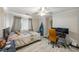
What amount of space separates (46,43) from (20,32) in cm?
47

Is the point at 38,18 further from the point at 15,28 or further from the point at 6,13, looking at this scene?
the point at 6,13

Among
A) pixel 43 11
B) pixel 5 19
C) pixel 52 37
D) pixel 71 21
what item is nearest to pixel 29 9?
pixel 43 11

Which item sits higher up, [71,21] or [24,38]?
[71,21]

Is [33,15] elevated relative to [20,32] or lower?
elevated

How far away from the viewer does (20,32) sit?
163cm

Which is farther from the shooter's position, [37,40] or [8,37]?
[37,40]

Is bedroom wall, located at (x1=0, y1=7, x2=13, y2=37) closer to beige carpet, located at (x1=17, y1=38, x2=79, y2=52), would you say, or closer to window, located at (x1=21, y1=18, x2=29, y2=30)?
window, located at (x1=21, y1=18, x2=29, y2=30)

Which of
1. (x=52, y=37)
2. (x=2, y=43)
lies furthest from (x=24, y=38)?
(x=52, y=37)

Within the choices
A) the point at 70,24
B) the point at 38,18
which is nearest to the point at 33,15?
the point at 38,18

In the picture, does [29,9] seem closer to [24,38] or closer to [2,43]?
[24,38]

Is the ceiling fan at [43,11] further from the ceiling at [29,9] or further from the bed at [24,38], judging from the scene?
the bed at [24,38]

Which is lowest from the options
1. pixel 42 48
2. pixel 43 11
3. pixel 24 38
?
pixel 42 48

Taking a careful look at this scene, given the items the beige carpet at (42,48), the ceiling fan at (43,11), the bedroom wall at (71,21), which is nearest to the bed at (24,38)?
the beige carpet at (42,48)
